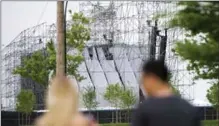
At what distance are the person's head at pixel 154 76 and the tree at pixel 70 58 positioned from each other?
91.6 ft

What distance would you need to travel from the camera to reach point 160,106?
416 cm

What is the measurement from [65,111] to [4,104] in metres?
53.5

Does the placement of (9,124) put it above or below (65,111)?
below

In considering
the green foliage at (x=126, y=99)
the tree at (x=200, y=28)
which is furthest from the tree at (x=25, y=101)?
the tree at (x=200, y=28)

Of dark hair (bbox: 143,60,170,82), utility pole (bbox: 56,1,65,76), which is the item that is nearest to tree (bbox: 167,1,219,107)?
utility pole (bbox: 56,1,65,76)

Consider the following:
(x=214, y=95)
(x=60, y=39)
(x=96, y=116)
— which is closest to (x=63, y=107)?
(x=60, y=39)

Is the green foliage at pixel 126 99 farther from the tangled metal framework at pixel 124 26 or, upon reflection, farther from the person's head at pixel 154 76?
the person's head at pixel 154 76

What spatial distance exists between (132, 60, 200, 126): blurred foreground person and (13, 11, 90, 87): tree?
27928 millimetres

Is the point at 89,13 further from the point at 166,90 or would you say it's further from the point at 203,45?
the point at 166,90

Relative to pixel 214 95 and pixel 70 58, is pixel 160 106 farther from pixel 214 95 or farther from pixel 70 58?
pixel 214 95

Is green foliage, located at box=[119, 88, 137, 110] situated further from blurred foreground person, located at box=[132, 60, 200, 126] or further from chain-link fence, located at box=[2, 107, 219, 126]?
blurred foreground person, located at box=[132, 60, 200, 126]

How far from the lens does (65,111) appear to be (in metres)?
4.33

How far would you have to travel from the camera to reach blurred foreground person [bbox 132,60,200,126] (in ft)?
13.6

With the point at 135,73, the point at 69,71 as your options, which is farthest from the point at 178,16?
the point at 135,73
